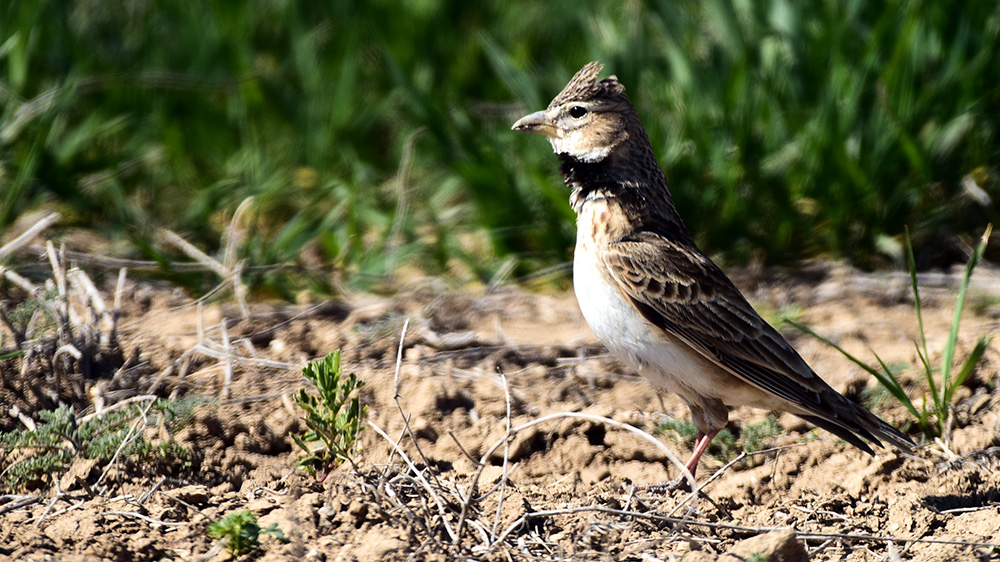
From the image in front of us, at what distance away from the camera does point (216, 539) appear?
295 cm

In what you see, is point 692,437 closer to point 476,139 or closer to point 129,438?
point 129,438

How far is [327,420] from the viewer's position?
3.28 metres

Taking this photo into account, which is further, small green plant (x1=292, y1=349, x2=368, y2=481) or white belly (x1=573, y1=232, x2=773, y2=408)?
white belly (x1=573, y1=232, x2=773, y2=408)

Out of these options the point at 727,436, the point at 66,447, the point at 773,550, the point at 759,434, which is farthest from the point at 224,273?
the point at 773,550

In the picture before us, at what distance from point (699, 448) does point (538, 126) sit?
1467 millimetres

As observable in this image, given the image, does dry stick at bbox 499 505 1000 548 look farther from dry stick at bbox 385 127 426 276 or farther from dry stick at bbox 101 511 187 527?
dry stick at bbox 385 127 426 276

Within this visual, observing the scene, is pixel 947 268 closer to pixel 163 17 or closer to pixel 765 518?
pixel 765 518

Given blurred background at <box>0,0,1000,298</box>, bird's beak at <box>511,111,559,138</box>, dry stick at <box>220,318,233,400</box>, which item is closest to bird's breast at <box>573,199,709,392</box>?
bird's beak at <box>511,111,559,138</box>

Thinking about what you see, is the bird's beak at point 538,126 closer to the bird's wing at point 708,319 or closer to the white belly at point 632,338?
the bird's wing at point 708,319

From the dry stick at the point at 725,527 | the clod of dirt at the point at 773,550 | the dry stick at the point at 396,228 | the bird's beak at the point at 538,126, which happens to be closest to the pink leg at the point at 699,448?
the dry stick at the point at 725,527

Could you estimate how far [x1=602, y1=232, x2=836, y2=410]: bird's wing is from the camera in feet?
12.3

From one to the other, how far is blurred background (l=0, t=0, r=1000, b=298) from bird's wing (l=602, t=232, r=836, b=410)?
5.18 ft

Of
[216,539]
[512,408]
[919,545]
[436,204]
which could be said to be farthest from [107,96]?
[919,545]

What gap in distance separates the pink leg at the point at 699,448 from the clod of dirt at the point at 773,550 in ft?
2.54
